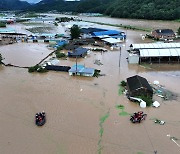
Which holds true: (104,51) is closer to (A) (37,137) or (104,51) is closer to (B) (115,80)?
(B) (115,80)

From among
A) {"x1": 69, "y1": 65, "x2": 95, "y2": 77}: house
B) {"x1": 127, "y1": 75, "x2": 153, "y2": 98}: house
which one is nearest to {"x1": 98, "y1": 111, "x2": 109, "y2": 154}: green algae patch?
{"x1": 127, "y1": 75, "x2": 153, "y2": 98}: house

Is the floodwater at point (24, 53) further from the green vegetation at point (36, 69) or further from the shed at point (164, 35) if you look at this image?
the shed at point (164, 35)

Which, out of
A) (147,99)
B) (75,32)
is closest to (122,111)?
(147,99)

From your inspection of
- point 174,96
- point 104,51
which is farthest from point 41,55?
point 174,96

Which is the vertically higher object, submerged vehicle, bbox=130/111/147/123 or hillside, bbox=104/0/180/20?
hillside, bbox=104/0/180/20

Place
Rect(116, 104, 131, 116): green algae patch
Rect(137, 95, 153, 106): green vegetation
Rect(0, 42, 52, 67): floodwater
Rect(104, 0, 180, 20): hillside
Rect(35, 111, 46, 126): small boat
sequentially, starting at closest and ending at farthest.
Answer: Rect(35, 111, 46, 126): small boat
Rect(116, 104, 131, 116): green algae patch
Rect(137, 95, 153, 106): green vegetation
Rect(0, 42, 52, 67): floodwater
Rect(104, 0, 180, 20): hillside

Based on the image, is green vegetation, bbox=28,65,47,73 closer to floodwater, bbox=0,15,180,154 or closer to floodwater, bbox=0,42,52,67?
floodwater, bbox=0,15,180,154

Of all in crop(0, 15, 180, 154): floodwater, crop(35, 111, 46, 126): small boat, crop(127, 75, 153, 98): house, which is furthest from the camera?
crop(127, 75, 153, 98): house
